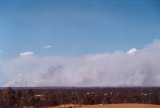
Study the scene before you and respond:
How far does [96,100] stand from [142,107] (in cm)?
4413

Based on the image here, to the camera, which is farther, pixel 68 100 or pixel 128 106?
pixel 68 100

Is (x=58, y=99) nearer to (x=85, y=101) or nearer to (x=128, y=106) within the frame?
(x=85, y=101)

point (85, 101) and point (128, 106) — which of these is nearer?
point (128, 106)

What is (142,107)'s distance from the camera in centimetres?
5019

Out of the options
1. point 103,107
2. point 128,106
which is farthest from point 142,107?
point 103,107

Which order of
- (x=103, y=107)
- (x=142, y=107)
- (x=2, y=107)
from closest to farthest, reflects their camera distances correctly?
1. (x=142, y=107)
2. (x=103, y=107)
3. (x=2, y=107)

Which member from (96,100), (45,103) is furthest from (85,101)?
(45,103)

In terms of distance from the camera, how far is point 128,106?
5253 centimetres

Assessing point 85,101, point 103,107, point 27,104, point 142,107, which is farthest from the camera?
point 85,101

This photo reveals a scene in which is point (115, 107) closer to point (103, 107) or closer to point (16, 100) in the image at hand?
point (103, 107)

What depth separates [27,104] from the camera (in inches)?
3310

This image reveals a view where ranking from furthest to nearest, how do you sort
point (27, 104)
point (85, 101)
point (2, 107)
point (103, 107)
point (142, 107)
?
point (85, 101) < point (27, 104) < point (2, 107) < point (103, 107) < point (142, 107)

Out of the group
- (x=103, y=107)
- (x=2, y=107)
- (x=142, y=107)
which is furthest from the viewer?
(x=2, y=107)

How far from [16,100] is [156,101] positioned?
117ft
